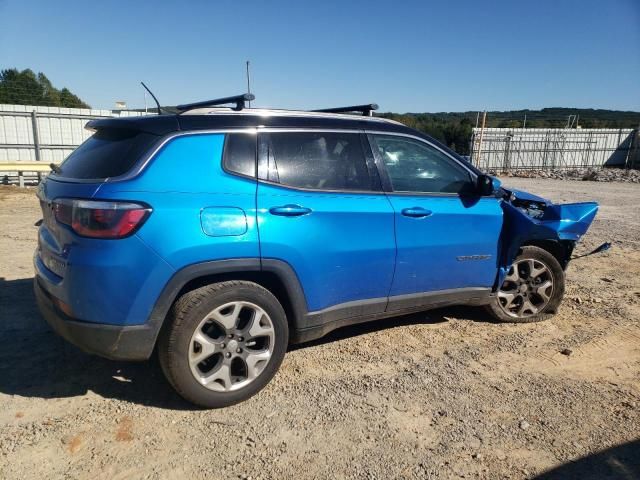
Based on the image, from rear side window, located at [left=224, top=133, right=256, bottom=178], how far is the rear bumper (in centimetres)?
110

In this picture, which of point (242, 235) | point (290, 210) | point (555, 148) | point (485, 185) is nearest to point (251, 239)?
point (242, 235)

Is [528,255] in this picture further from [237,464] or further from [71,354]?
[71,354]

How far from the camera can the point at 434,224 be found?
368 centimetres

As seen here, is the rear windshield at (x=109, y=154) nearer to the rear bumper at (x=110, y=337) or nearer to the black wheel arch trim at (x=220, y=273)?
the black wheel arch trim at (x=220, y=273)

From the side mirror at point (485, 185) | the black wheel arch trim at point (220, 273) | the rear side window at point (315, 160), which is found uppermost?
the rear side window at point (315, 160)

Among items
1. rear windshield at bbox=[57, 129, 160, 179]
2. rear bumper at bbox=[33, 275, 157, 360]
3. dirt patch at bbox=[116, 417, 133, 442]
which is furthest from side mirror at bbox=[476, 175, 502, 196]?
dirt patch at bbox=[116, 417, 133, 442]

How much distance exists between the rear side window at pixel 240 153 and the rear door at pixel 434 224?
100 cm

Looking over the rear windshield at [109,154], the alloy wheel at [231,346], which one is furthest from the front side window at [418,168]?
the rear windshield at [109,154]

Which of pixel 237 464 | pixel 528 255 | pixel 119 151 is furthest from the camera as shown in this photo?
pixel 528 255

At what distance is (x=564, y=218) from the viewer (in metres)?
4.55

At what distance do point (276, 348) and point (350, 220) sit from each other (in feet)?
3.28

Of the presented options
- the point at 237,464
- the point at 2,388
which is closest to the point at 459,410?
the point at 237,464

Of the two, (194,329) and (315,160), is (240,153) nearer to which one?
(315,160)

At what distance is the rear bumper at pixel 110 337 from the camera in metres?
2.69
